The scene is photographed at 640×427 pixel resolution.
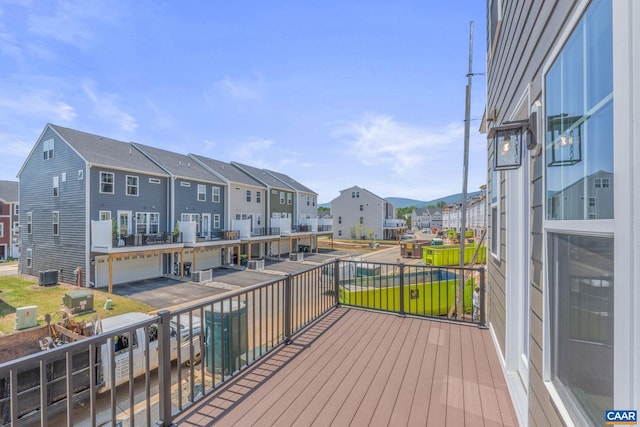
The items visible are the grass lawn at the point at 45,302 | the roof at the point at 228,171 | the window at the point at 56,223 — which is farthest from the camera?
the roof at the point at 228,171

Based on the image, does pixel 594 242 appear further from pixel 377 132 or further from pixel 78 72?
pixel 78 72

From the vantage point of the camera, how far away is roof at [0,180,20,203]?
2525 cm

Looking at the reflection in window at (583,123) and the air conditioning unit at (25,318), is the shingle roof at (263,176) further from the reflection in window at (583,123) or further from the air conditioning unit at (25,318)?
the reflection in window at (583,123)

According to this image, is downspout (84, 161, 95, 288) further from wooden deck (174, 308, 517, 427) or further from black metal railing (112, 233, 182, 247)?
wooden deck (174, 308, 517, 427)

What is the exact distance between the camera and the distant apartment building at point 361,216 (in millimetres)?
38531

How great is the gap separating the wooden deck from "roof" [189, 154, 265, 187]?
1826 cm

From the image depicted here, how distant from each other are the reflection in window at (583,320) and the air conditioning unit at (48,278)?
61.6 feet

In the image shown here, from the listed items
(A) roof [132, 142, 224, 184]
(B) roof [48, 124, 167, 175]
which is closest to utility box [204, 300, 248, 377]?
(B) roof [48, 124, 167, 175]

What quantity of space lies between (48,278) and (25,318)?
616 centimetres

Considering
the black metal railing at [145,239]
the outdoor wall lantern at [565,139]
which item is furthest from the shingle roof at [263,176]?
the outdoor wall lantern at [565,139]

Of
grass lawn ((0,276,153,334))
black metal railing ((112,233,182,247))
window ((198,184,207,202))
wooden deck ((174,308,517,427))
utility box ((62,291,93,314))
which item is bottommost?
grass lawn ((0,276,153,334))

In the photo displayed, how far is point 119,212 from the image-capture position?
46.4ft

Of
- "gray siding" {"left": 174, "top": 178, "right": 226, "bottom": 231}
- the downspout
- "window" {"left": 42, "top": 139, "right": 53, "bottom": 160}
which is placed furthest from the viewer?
"gray siding" {"left": 174, "top": 178, "right": 226, "bottom": 231}

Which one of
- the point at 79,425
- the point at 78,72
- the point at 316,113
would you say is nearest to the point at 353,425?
the point at 79,425
